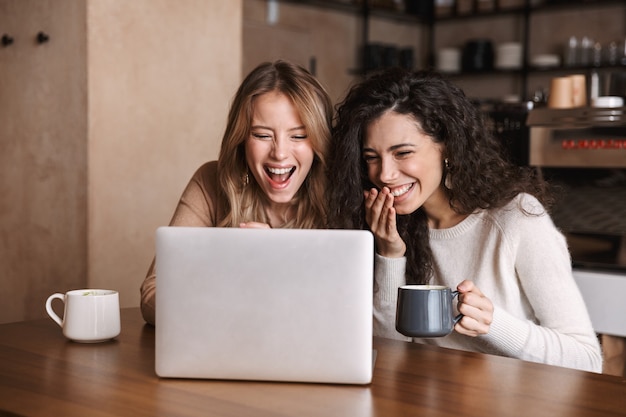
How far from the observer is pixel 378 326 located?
173cm

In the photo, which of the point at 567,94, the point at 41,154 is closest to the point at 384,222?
the point at 567,94

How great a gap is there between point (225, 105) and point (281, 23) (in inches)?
91.5

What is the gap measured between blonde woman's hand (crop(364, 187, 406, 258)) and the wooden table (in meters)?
0.40

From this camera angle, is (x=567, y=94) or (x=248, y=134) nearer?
(x=248, y=134)

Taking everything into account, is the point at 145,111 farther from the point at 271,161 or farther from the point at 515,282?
the point at 515,282

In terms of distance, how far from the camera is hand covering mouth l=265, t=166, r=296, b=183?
71.6 inches

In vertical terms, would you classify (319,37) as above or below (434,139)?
above

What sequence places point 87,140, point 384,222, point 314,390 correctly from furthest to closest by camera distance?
point 87,140 → point 384,222 → point 314,390

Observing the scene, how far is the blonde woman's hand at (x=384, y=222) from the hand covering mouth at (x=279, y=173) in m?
0.20

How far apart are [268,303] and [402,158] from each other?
697mm

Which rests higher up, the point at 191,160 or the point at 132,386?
the point at 191,160

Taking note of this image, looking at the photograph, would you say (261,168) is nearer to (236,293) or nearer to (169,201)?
(236,293)

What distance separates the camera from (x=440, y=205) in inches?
72.7

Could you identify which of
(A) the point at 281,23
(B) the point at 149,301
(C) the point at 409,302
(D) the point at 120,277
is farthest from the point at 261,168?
(A) the point at 281,23
